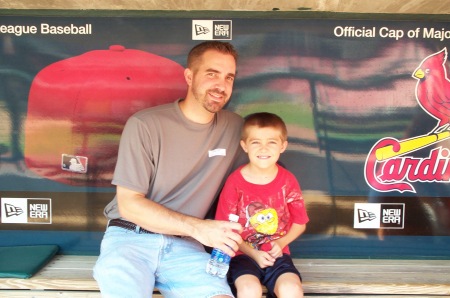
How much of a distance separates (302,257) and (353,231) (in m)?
0.34

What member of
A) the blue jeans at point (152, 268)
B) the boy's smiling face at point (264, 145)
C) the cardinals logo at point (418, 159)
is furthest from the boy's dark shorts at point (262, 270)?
the cardinals logo at point (418, 159)

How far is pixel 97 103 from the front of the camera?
8.43 feet

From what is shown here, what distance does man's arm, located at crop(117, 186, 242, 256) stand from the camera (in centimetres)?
182

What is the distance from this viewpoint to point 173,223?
1.96m

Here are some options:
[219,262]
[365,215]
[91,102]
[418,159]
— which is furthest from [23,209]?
[418,159]

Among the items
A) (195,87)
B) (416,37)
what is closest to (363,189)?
(416,37)

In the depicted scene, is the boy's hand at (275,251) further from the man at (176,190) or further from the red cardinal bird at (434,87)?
the red cardinal bird at (434,87)

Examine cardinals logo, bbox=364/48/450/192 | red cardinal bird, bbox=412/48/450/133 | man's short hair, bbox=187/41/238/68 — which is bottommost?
cardinals logo, bbox=364/48/450/192

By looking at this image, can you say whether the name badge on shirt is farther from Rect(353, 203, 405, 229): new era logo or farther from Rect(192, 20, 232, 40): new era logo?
Rect(353, 203, 405, 229): new era logo

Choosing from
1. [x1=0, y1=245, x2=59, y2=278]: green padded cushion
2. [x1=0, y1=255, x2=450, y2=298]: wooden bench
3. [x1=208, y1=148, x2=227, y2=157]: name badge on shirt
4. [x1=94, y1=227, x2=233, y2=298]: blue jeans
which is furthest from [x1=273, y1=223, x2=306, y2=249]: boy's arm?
[x1=0, y1=245, x2=59, y2=278]: green padded cushion

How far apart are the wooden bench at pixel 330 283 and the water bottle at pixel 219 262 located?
0.36 meters

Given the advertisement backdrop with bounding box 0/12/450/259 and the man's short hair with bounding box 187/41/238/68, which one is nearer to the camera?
the man's short hair with bounding box 187/41/238/68

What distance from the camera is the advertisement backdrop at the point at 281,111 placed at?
8.29 ft

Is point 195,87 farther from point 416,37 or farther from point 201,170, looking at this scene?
point 416,37
